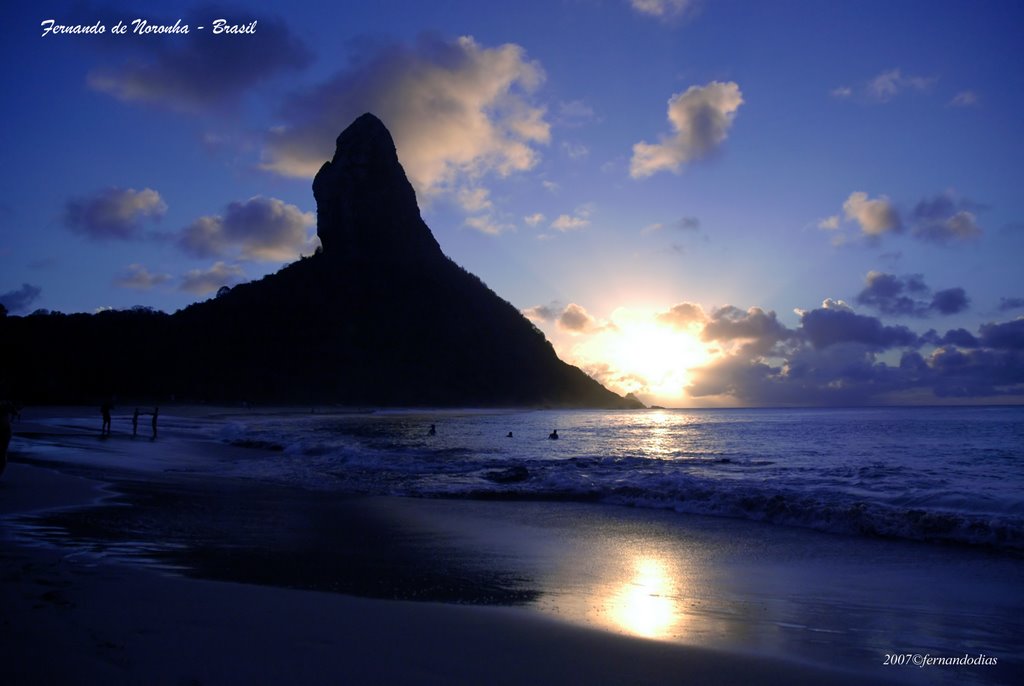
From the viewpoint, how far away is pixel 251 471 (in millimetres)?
18141

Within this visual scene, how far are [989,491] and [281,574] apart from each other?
15.3m

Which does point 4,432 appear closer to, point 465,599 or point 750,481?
point 465,599

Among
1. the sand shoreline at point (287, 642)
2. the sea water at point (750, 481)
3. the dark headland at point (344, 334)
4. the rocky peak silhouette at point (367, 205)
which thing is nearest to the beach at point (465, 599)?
the sand shoreline at point (287, 642)

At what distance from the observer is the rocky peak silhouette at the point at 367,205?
128 metres

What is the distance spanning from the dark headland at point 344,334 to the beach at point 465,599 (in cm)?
8783

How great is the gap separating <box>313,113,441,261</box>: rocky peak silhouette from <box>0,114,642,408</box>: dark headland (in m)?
0.29

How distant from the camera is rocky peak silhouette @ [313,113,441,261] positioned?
128 metres

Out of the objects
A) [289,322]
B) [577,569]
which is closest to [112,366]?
[289,322]

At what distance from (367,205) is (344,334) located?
3030cm

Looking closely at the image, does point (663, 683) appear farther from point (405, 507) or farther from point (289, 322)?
point (289, 322)

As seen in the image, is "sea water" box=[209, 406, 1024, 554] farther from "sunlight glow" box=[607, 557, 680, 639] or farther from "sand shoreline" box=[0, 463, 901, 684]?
"sand shoreline" box=[0, 463, 901, 684]

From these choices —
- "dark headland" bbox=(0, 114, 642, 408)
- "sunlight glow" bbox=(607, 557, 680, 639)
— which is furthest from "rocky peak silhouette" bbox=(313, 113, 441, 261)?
"sunlight glow" bbox=(607, 557, 680, 639)

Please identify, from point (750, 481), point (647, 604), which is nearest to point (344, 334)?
point (750, 481)

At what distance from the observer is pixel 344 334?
116812 millimetres
